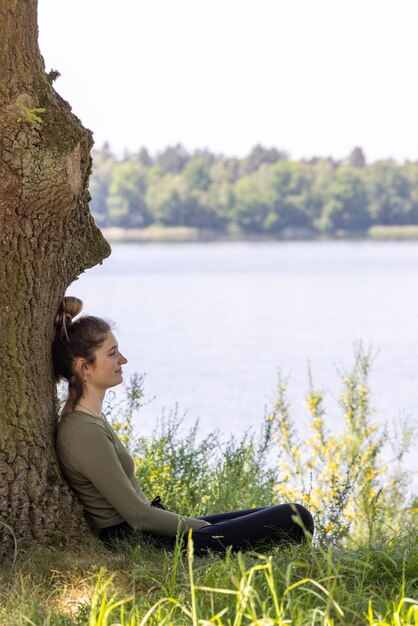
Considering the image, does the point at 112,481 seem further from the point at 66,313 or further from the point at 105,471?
the point at 66,313

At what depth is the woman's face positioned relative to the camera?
389cm

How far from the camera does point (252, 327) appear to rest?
84.8 feet

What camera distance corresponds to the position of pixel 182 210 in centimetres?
7594

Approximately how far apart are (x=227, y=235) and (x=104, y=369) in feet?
250

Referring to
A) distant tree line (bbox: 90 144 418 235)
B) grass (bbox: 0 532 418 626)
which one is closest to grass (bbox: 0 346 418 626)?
grass (bbox: 0 532 418 626)

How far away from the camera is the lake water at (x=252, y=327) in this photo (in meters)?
14.7

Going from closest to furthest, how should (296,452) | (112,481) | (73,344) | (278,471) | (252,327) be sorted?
(112,481) → (73,344) → (278,471) → (296,452) → (252,327)

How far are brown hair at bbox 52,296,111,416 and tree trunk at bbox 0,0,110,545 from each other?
9cm

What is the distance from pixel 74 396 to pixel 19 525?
54 cm

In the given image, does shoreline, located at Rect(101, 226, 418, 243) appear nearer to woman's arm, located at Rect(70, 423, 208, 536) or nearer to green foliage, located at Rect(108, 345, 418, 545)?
green foliage, located at Rect(108, 345, 418, 545)

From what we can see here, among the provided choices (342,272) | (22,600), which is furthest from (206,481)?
(342,272)

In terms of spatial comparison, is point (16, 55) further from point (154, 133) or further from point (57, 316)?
point (154, 133)

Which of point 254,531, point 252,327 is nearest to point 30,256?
point 254,531

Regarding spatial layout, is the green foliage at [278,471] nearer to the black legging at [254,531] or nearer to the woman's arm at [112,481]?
the black legging at [254,531]
